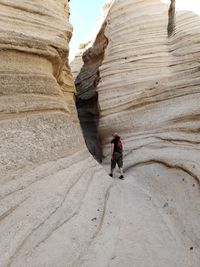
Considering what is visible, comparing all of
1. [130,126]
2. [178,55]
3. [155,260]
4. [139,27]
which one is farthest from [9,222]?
[139,27]

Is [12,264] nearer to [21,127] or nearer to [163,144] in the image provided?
[21,127]

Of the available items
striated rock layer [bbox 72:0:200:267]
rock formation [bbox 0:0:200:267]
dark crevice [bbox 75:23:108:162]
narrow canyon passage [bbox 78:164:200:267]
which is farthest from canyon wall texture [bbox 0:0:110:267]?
dark crevice [bbox 75:23:108:162]

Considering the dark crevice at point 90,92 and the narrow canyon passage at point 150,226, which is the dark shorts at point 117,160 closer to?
the narrow canyon passage at point 150,226

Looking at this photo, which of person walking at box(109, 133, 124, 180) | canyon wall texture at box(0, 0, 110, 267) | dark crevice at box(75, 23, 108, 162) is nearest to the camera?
canyon wall texture at box(0, 0, 110, 267)

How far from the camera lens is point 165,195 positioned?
20.9 ft

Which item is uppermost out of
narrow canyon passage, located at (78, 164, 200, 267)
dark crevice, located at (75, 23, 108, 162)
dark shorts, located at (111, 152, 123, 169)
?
dark crevice, located at (75, 23, 108, 162)

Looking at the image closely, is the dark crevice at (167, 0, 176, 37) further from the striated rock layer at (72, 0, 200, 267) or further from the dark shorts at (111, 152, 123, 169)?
the dark shorts at (111, 152, 123, 169)

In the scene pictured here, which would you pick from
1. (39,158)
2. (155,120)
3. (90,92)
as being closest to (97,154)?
(155,120)

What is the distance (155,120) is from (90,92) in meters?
4.57

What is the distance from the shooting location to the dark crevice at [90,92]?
12323 mm

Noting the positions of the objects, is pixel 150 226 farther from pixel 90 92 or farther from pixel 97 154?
pixel 90 92

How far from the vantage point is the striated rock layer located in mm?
5129

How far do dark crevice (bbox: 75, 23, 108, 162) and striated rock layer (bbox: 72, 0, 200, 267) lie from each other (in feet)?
0.90

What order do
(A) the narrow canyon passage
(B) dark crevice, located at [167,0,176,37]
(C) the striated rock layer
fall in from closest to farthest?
1. (A) the narrow canyon passage
2. (C) the striated rock layer
3. (B) dark crevice, located at [167,0,176,37]
